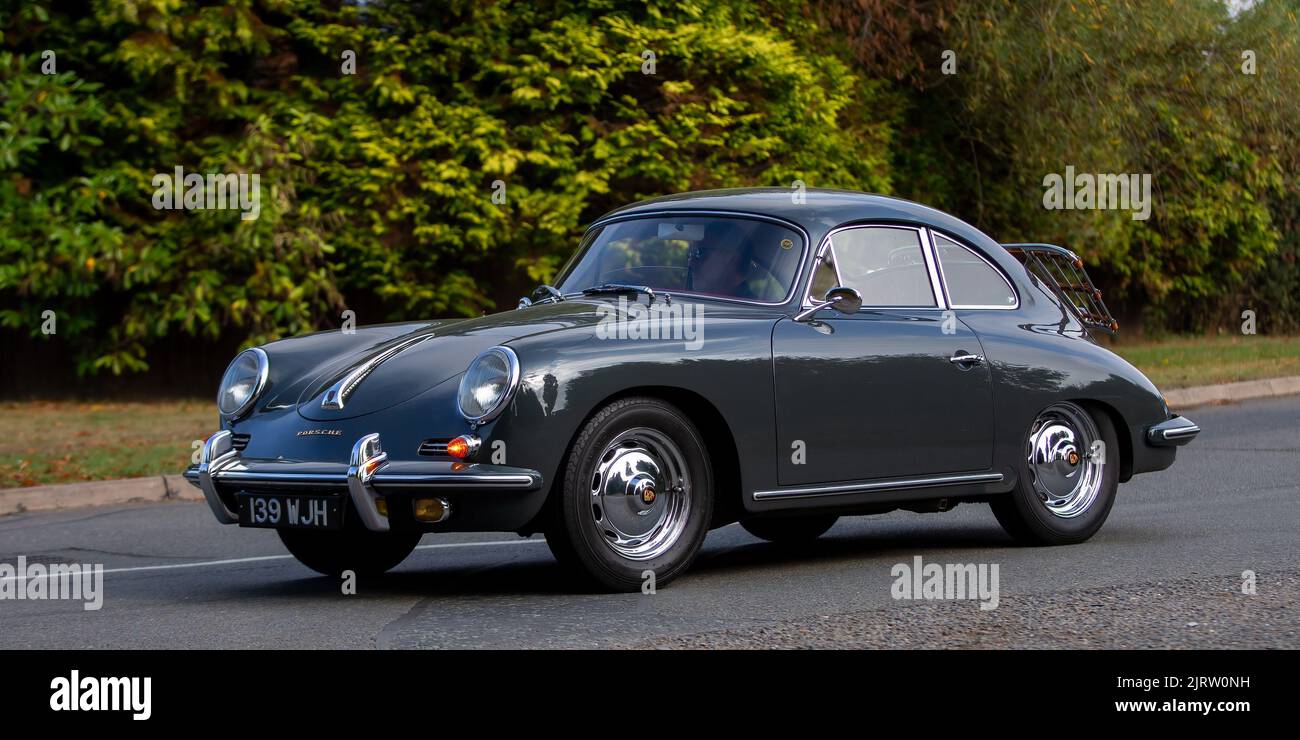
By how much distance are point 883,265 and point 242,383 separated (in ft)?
9.44

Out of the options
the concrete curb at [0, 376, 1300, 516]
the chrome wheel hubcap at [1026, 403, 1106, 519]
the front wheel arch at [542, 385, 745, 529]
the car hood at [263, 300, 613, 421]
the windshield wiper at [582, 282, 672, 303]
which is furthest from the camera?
the concrete curb at [0, 376, 1300, 516]

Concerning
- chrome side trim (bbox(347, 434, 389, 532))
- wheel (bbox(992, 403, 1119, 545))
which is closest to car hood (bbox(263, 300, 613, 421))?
chrome side trim (bbox(347, 434, 389, 532))

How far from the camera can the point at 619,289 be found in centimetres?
701

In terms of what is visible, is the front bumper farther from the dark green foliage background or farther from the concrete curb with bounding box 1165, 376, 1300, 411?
the concrete curb with bounding box 1165, 376, 1300, 411

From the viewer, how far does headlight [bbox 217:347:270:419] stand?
6691 millimetres

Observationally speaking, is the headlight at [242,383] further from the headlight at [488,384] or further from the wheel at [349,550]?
the headlight at [488,384]

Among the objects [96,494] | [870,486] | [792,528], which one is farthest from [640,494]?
[96,494]

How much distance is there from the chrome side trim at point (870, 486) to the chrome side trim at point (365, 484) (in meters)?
1.52

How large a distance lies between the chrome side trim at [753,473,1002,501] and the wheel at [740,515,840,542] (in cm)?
102

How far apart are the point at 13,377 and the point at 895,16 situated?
12.0 meters

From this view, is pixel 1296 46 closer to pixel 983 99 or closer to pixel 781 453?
pixel 983 99

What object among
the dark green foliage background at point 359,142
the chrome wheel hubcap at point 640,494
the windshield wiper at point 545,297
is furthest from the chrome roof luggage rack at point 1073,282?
the dark green foliage background at point 359,142

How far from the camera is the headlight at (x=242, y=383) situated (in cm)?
669

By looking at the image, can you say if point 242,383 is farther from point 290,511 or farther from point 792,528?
point 792,528
